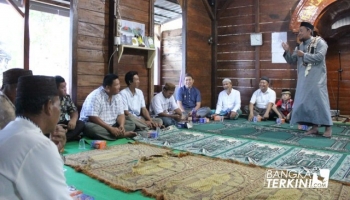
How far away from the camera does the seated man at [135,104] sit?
4.16 m

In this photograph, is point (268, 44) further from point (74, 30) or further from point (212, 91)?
point (74, 30)

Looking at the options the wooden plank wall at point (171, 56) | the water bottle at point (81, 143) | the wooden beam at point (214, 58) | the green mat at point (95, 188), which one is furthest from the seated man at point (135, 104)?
the wooden plank wall at point (171, 56)

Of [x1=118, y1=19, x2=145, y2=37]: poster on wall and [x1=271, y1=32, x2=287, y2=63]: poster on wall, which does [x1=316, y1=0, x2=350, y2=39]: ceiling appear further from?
[x1=118, y1=19, x2=145, y2=37]: poster on wall

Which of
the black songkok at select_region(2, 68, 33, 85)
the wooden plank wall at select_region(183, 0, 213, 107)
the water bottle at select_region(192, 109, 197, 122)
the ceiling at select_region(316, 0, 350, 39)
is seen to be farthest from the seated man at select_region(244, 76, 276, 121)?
the black songkok at select_region(2, 68, 33, 85)

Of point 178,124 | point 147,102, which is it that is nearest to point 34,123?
point 178,124

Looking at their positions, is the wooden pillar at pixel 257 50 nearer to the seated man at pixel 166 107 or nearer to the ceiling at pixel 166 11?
the ceiling at pixel 166 11

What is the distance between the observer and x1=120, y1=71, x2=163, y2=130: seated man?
13.7 feet

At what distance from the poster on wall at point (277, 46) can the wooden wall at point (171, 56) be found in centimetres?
267

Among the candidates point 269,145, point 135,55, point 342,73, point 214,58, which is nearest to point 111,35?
point 135,55

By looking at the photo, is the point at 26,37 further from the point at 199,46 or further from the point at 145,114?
the point at 199,46

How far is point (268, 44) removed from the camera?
6.74m

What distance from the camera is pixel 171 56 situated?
855 cm

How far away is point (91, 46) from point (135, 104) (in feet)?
3.65

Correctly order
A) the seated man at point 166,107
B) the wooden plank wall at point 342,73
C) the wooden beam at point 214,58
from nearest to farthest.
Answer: the seated man at point 166,107 → the wooden plank wall at point 342,73 → the wooden beam at point 214,58
